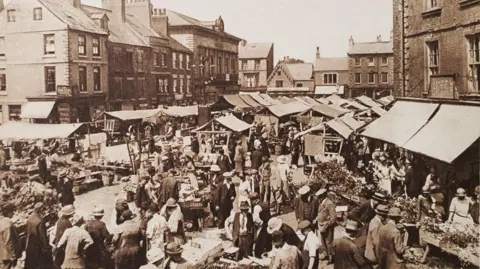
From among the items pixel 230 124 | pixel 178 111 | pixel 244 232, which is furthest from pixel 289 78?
pixel 244 232

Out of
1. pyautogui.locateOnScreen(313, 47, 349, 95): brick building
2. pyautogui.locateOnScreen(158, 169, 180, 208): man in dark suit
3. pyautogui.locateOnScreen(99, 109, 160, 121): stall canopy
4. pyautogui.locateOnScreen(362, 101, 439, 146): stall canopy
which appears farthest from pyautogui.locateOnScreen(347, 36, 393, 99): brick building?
pyautogui.locateOnScreen(158, 169, 180, 208): man in dark suit

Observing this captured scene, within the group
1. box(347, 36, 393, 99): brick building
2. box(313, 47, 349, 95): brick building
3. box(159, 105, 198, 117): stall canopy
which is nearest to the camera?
box(159, 105, 198, 117): stall canopy

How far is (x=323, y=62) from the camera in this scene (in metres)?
63.2

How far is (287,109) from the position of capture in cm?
3014

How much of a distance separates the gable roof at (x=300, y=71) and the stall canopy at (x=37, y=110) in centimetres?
4455

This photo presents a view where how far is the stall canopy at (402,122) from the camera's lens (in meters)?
11.9

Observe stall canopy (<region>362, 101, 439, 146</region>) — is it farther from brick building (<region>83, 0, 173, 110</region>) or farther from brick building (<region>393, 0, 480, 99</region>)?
brick building (<region>83, 0, 173, 110</region>)

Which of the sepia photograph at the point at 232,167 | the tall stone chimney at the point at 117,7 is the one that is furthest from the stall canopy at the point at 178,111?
the tall stone chimney at the point at 117,7

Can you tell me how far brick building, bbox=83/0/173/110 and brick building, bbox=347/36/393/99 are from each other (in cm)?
2385

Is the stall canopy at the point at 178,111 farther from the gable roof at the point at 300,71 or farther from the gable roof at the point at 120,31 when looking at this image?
the gable roof at the point at 300,71

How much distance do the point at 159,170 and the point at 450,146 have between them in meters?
10.5

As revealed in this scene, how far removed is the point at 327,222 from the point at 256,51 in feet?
207

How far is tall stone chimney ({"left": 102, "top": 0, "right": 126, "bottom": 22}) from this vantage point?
38.8 m

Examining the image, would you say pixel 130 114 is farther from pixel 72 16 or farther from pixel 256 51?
pixel 256 51
